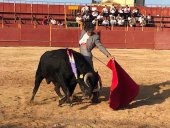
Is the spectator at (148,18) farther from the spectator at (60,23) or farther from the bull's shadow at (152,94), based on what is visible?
the bull's shadow at (152,94)

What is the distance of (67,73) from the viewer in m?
7.51

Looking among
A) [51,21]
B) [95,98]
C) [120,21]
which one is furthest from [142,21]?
[95,98]

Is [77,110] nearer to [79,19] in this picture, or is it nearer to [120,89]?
[120,89]

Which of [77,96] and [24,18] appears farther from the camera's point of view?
[24,18]

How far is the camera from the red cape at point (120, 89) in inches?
306

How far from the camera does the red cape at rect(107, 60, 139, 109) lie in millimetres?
7760

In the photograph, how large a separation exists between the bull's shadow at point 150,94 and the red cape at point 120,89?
169 mm

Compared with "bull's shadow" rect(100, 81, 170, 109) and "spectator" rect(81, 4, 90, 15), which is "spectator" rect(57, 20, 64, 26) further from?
"bull's shadow" rect(100, 81, 170, 109)

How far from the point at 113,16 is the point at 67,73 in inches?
781

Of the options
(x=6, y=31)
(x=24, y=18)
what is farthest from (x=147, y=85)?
(x=24, y=18)

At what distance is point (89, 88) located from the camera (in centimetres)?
744

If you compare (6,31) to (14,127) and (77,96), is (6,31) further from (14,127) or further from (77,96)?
(14,127)

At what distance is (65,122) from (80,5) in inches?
928

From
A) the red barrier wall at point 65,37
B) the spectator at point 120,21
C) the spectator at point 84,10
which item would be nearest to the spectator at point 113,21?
the spectator at point 120,21
